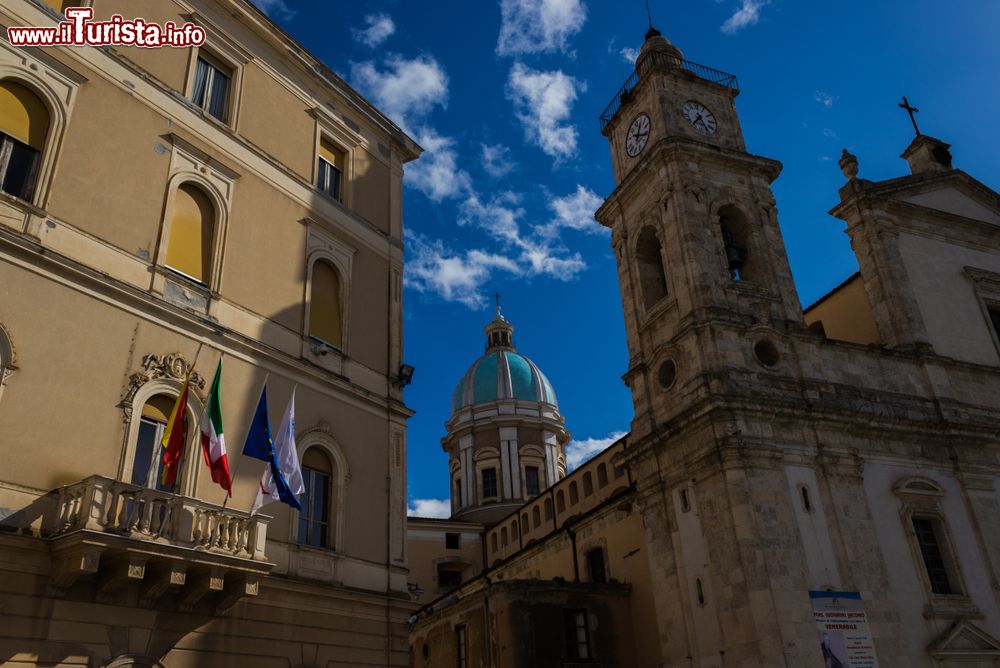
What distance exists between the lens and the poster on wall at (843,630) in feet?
65.3

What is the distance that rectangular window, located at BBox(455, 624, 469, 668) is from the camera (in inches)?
1055

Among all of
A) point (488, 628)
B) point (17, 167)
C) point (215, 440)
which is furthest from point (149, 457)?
point (488, 628)

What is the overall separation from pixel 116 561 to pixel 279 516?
10.8 feet

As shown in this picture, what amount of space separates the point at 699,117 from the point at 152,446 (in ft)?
71.9

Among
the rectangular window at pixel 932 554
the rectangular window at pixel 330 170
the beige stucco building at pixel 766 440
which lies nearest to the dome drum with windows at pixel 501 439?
the beige stucco building at pixel 766 440

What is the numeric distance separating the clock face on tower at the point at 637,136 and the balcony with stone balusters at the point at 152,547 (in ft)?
67.4

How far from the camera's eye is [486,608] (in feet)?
82.6

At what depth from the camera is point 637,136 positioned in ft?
96.1

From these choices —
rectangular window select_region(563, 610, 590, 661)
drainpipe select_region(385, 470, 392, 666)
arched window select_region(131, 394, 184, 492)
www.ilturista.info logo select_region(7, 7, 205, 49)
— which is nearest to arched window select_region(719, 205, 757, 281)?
rectangular window select_region(563, 610, 590, 661)

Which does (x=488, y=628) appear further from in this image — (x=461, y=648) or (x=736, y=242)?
(x=736, y=242)

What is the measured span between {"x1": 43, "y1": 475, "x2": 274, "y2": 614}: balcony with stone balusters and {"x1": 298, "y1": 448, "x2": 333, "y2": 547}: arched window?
1.80 meters

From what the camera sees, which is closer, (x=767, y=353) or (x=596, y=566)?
(x=767, y=353)

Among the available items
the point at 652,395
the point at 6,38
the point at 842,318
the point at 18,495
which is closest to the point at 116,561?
the point at 18,495

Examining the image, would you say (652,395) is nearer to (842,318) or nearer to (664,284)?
(664,284)
